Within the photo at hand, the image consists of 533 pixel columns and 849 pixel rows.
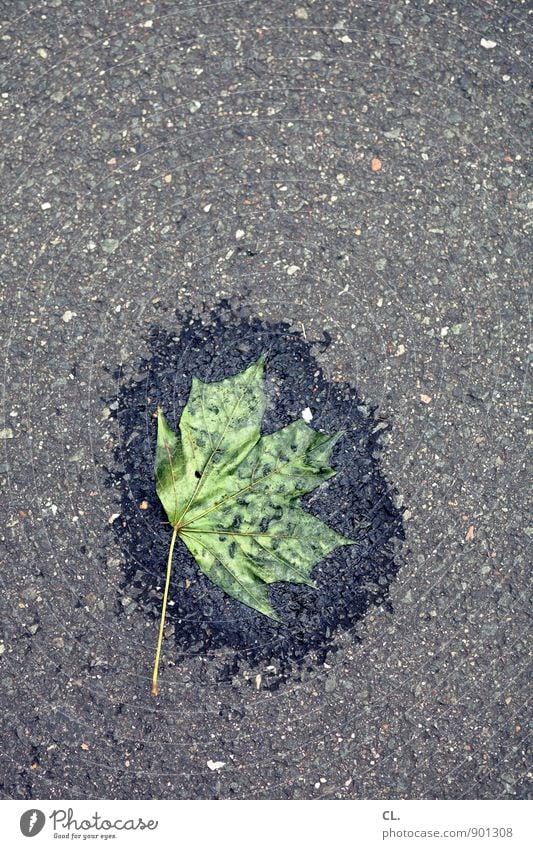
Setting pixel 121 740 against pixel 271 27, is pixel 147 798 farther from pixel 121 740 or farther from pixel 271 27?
pixel 271 27

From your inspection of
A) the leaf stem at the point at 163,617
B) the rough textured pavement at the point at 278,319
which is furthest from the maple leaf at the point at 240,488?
the rough textured pavement at the point at 278,319

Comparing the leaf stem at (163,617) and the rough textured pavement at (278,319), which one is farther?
the rough textured pavement at (278,319)

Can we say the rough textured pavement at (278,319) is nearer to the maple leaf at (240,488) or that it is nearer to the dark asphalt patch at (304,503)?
the dark asphalt patch at (304,503)

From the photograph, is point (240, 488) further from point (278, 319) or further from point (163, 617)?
point (278, 319)

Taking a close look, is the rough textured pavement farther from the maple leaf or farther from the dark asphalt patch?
the maple leaf

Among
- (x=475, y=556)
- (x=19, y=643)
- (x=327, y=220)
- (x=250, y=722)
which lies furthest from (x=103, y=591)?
(x=327, y=220)

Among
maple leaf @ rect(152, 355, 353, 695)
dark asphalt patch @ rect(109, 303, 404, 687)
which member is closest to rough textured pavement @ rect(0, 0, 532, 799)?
dark asphalt patch @ rect(109, 303, 404, 687)
